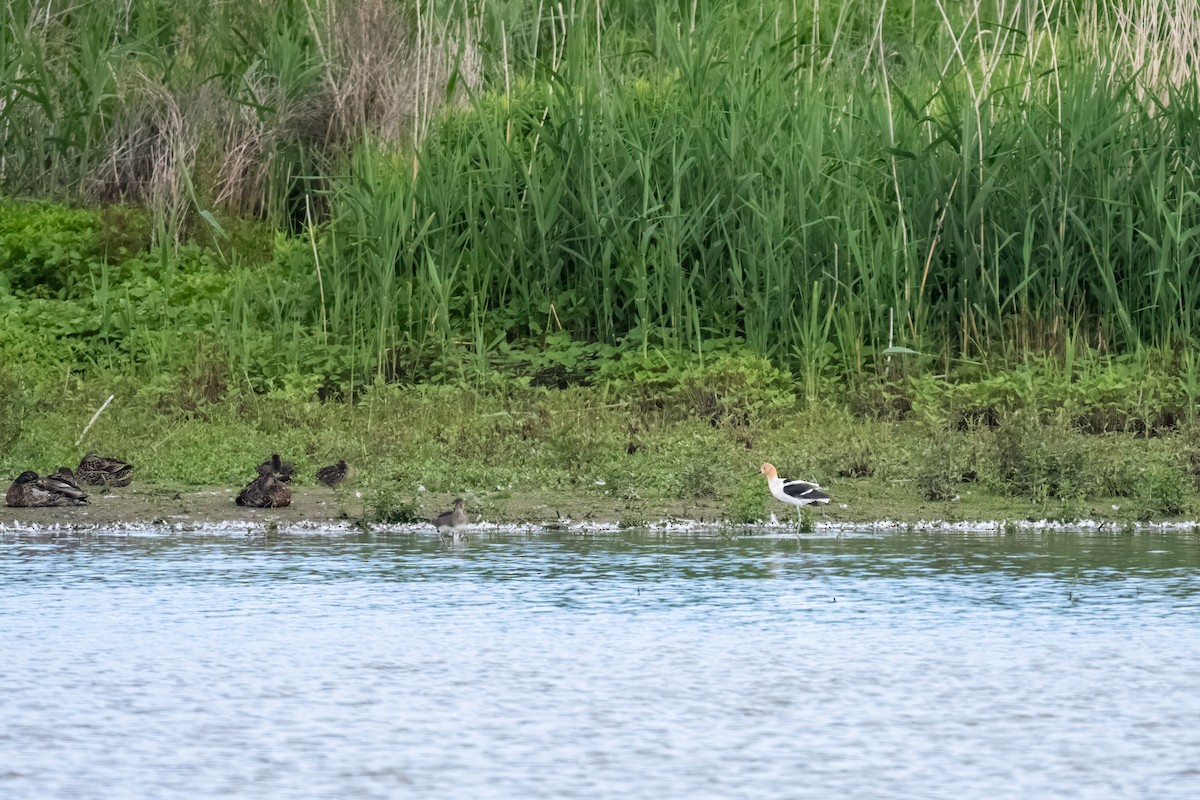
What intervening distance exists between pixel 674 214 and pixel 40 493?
12.2 feet

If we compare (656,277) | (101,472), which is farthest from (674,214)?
(101,472)

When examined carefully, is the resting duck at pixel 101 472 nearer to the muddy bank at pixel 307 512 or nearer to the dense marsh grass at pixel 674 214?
the muddy bank at pixel 307 512

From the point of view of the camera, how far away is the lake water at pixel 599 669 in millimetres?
4254

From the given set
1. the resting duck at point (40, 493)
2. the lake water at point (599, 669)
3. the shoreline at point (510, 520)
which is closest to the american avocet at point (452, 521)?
the shoreline at point (510, 520)

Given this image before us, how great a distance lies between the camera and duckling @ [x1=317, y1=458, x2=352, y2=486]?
8.58 metres

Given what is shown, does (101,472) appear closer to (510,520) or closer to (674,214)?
(510,520)

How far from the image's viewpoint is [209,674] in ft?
17.0

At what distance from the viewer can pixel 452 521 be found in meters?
7.72

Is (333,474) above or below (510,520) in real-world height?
above

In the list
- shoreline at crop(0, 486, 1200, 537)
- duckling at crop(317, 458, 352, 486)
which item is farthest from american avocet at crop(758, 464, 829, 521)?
duckling at crop(317, 458, 352, 486)

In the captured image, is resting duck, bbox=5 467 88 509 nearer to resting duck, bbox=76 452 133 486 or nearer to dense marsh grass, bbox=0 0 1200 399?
resting duck, bbox=76 452 133 486

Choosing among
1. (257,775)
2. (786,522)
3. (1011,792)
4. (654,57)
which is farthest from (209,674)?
(654,57)

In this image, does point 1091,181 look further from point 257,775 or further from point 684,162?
point 257,775

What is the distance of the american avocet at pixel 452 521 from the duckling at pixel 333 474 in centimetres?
95
